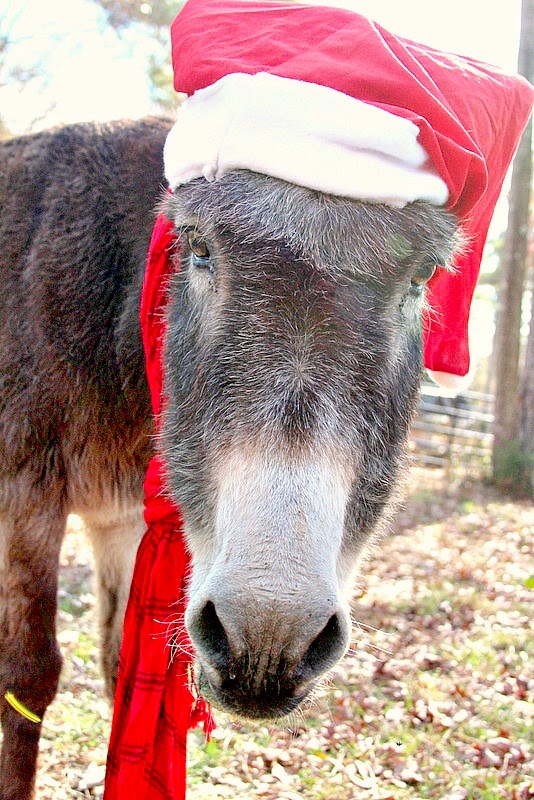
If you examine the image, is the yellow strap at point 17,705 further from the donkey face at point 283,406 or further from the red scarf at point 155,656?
the donkey face at point 283,406

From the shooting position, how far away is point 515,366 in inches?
382

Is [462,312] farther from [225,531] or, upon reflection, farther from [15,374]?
[15,374]

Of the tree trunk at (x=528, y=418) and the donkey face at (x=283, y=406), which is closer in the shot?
the donkey face at (x=283, y=406)

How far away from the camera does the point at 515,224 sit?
30.9ft

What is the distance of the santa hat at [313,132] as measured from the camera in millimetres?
1829

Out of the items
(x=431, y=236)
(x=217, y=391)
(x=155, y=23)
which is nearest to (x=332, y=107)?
(x=431, y=236)

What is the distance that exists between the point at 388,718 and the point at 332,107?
298 cm

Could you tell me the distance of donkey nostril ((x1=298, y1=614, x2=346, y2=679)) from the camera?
5.01 feet

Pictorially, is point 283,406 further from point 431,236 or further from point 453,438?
point 453,438

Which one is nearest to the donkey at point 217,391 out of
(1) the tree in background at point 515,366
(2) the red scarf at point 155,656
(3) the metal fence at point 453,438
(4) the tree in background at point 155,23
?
(2) the red scarf at point 155,656

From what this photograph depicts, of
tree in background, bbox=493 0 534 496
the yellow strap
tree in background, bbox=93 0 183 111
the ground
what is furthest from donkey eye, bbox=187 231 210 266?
tree in background, bbox=93 0 183 111

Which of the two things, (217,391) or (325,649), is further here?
(217,391)

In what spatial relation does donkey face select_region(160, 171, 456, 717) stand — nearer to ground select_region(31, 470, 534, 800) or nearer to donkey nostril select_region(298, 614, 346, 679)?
donkey nostril select_region(298, 614, 346, 679)

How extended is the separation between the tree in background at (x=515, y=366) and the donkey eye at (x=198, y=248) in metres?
8.36
